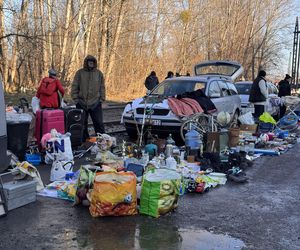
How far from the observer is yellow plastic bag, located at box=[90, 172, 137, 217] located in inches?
212

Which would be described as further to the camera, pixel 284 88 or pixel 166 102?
pixel 284 88

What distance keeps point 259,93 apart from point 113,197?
35.8ft

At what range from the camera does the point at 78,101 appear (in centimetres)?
1086

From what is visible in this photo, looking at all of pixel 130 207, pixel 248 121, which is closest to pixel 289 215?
pixel 130 207

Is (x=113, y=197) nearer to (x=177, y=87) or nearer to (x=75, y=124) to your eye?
(x=75, y=124)

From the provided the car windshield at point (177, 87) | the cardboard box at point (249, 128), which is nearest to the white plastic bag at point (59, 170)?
the car windshield at point (177, 87)

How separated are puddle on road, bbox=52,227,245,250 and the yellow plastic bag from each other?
1.29 ft

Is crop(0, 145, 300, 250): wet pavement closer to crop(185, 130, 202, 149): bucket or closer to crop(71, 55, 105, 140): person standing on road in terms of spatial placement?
crop(185, 130, 202, 149): bucket

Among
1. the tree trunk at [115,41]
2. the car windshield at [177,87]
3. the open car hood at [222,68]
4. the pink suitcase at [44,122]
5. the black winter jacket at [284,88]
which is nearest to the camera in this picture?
the pink suitcase at [44,122]

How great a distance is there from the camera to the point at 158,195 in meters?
5.57

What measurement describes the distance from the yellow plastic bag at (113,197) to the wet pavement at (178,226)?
99mm

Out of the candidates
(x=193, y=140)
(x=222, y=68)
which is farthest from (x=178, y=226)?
(x=222, y=68)

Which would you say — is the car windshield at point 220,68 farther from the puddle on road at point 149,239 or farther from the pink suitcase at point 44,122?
the puddle on road at point 149,239

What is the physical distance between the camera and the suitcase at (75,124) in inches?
388
